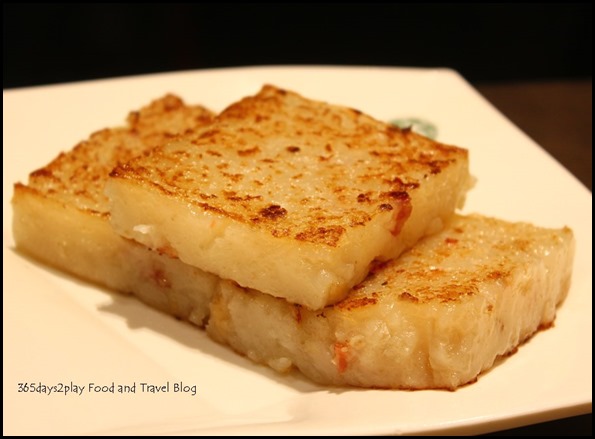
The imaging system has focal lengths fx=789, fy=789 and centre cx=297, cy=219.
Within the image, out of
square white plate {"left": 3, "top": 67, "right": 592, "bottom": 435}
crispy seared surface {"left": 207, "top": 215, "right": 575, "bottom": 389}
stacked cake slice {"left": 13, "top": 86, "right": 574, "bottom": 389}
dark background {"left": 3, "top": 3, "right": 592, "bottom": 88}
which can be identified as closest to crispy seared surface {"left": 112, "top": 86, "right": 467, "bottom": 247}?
stacked cake slice {"left": 13, "top": 86, "right": 574, "bottom": 389}

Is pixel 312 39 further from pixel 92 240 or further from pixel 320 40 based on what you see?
pixel 92 240

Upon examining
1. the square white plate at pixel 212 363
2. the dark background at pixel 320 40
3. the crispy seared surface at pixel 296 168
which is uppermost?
the dark background at pixel 320 40

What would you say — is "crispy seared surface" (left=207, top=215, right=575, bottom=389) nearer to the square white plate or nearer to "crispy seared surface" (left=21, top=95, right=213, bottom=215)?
the square white plate

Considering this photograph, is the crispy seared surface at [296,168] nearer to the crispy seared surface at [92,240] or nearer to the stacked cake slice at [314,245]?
the stacked cake slice at [314,245]

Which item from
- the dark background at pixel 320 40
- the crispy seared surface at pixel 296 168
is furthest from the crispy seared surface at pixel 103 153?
the dark background at pixel 320 40

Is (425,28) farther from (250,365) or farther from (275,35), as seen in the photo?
(250,365)

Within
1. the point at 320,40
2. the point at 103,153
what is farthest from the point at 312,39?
the point at 103,153
